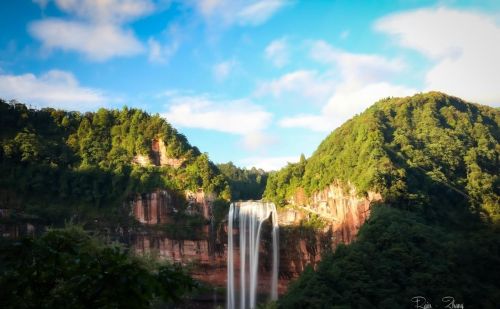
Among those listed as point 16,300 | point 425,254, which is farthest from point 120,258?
point 425,254

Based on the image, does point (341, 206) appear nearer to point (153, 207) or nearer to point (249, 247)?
point (249, 247)

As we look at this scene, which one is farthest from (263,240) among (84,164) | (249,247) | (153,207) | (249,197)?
(84,164)

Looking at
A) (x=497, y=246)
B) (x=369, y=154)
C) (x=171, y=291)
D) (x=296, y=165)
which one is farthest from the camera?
(x=296, y=165)

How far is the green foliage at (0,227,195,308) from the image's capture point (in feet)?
16.5

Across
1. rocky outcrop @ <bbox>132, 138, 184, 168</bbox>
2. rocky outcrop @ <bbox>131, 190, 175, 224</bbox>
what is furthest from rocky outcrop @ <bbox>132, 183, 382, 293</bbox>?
rocky outcrop @ <bbox>132, 138, 184, 168</bbox>

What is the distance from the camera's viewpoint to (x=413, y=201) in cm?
3288

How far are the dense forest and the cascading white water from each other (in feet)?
8.16

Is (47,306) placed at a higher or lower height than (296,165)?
lower

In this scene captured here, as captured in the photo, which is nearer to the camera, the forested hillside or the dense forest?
the dense forest

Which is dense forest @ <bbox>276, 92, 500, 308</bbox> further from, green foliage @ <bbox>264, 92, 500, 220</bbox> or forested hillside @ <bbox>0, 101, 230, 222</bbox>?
forested hillside @ <bbox>0, 101, 230, 222</bbox>

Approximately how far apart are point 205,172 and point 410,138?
1872cm

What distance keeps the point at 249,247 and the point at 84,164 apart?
1707cm

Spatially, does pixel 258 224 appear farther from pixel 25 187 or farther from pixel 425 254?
pixel 25 187

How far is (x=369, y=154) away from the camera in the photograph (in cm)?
3625
